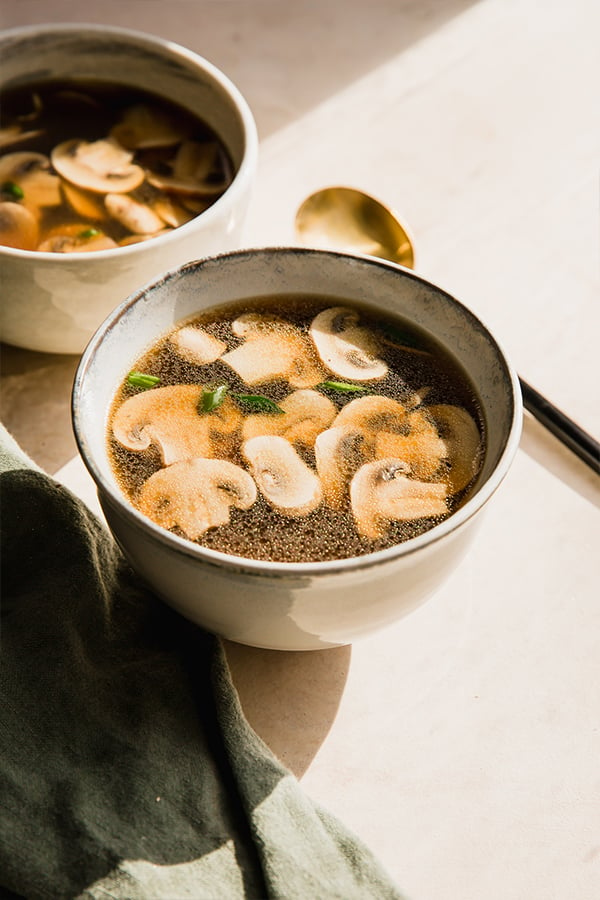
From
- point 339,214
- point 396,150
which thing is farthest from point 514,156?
point 339,214

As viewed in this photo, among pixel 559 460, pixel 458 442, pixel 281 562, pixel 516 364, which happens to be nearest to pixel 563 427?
pixel 559 460

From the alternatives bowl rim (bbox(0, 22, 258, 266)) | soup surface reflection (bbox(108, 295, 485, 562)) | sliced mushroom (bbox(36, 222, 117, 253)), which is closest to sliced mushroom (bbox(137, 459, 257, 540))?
soup surface reflection (bbox(108, 295, 485, 562))

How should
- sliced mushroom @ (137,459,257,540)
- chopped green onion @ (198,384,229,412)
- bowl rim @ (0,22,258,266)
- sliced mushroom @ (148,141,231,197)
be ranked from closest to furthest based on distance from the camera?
sliced mushroom @ (137,459,257,540) → chopped green onion @ (198,384,229,412) → bowl rim @ (0,22,258,266) → sliced mushroom @ (148,141,231,197)

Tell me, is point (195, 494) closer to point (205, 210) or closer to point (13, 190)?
point (205, 210)

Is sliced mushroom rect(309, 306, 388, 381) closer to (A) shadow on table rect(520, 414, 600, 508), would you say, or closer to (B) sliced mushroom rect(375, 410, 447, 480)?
(B) sliced mushroom rect(375, 410, 447, 480)

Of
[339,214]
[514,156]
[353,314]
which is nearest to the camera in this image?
[353,314]

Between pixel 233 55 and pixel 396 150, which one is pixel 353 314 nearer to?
pixel 396 150

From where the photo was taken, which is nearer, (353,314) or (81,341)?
(353,314)
